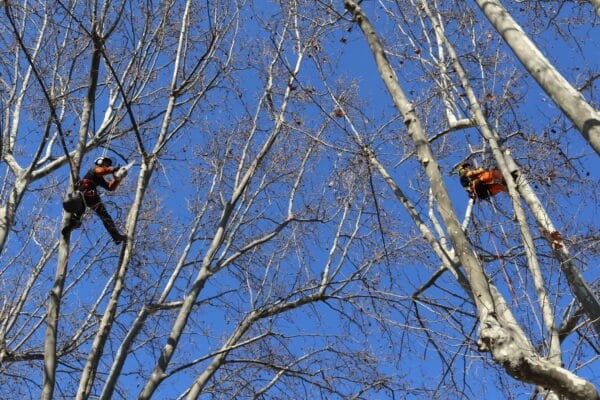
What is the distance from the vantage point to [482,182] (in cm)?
571

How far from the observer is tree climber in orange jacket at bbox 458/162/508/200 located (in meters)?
5.52

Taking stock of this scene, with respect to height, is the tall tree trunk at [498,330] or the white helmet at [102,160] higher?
the white helmet at [102,160]

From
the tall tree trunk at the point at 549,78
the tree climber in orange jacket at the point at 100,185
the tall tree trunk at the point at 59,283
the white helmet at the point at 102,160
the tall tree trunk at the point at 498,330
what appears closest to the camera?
the tall tree trunk at the point at 498,330

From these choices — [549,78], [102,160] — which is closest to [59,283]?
[102,160]

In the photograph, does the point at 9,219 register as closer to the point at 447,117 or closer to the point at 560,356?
the point at 447,117

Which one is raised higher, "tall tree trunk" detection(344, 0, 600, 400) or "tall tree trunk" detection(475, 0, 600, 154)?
"tall tree trunk" detection(475, 0, 600, 154)

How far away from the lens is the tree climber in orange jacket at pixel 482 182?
18.1 ft

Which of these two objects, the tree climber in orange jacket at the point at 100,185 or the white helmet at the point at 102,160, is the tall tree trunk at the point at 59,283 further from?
the white helmet at the point at 102,160

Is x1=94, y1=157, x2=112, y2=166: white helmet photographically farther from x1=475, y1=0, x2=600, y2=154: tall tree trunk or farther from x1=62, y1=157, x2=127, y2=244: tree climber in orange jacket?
x1=475, y1=0, x2=600, y2=154: tall tree trunk

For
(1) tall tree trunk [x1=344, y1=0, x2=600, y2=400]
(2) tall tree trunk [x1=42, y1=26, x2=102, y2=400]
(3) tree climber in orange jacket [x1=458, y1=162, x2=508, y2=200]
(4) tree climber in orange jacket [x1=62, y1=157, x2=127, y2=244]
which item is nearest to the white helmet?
(4) tree climber in orange jacket [x1=62, y1=157, x2=127, y2=244]

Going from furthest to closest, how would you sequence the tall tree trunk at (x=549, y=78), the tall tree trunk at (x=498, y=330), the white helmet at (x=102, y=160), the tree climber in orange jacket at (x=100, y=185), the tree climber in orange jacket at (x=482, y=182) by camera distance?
the white helmet at (x=102, y=160)
the tree climber in orange jacket at (x=100, y=185)
the tree climber in orange jacket at (x=482, y=182)
the tall tree trunk at (x=549, y=78)
the tall tree trunk at (x=498, y=330)

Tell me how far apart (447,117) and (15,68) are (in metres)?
4.50

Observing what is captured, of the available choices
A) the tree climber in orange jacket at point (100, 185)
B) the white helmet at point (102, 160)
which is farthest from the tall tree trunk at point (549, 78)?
the white helmet at point (102, 160)

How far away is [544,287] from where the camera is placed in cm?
379
